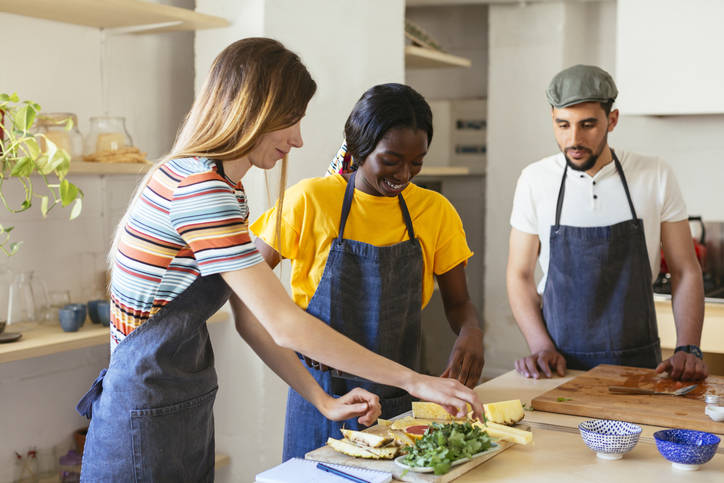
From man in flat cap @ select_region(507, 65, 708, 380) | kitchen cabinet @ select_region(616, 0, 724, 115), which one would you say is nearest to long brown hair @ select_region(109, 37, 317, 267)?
man in flat cap @ select_region(507, 65, 708, 380)

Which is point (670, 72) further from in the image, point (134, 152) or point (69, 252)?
point (69, 252)

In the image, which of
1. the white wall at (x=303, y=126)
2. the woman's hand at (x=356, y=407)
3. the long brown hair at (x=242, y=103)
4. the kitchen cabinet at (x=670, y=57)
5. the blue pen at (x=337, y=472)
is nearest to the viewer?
the blue pen at (x=337, y=472)

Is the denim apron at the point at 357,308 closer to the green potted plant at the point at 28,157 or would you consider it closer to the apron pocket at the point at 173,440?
the apron pocket at the point at 173,440

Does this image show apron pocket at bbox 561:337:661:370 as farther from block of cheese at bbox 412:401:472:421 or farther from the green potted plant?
the green potted plant

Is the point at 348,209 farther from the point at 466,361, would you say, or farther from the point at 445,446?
the point at 445,446

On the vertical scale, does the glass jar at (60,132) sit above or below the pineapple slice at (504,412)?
above

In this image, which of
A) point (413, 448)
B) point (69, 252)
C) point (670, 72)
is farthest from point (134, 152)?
point (670, 72)

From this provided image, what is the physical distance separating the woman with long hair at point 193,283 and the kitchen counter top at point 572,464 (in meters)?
0.13

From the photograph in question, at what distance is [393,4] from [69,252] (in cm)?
171

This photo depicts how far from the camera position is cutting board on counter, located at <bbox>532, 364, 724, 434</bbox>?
1692 millimetres

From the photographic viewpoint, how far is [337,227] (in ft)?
6.30

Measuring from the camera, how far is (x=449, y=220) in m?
2.04

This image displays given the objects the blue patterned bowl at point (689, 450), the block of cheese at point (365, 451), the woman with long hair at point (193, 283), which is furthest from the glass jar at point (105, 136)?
the blue patterned bowl at point (689, 450)

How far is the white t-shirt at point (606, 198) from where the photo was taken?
2.35 m
